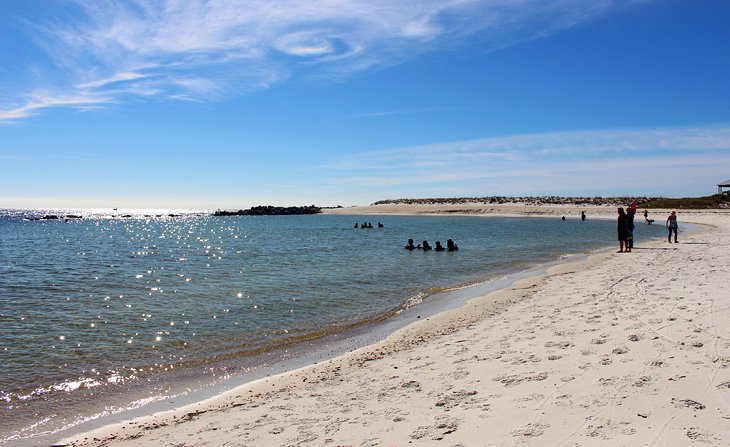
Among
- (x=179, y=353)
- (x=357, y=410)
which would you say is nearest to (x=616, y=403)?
(x=357, y=410)

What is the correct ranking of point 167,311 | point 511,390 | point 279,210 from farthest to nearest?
point 279,210, point 167,311, point 511,390

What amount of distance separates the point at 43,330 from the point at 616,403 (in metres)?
13.1

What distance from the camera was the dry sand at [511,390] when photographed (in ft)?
15.0

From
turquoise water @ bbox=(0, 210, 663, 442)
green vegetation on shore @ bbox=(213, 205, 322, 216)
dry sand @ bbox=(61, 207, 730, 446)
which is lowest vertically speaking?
turquoise water @ bbox=(0, 210, 663, 442)

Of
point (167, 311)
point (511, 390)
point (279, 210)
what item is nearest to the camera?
point (511, 390)

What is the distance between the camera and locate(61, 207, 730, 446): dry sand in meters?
4.56

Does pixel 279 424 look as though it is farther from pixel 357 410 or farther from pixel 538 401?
pixel 538 401

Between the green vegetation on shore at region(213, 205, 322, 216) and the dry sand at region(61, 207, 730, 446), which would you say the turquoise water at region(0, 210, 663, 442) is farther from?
the green vegetation on shore at region(213, 205, 322, 216)

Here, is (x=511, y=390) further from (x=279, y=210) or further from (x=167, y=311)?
(x=279, y=210)

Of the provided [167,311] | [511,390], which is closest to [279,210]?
[167,311]

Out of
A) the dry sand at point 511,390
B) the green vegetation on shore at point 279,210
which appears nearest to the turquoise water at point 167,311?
the dry sand at point 511,390

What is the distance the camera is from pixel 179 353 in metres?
10.3

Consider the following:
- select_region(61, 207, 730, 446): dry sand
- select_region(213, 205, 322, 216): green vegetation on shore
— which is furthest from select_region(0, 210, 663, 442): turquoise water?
select_region(213, 205, 322, 216): green vegetation on shore

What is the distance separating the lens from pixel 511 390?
575cm
